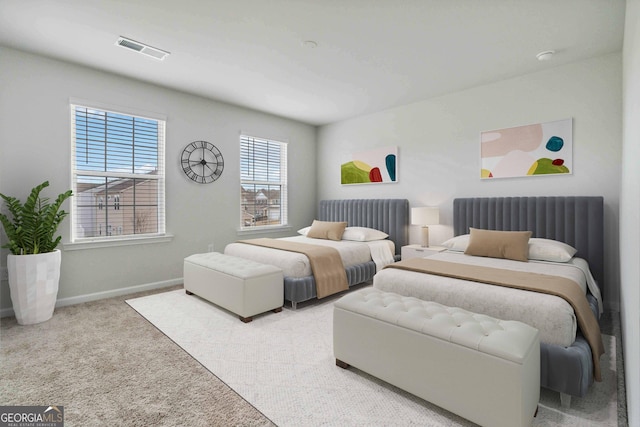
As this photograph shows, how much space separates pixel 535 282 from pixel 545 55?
2523 mm

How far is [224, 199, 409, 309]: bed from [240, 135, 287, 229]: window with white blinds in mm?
847

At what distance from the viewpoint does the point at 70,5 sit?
255 centimetres

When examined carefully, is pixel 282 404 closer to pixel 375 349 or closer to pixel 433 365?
pixel 375 349

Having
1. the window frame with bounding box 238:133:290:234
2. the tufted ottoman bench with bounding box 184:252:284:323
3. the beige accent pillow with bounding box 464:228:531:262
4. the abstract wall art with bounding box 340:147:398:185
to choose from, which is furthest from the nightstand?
the window frame with bounding box 238:133:290:234

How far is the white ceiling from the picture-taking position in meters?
2.56

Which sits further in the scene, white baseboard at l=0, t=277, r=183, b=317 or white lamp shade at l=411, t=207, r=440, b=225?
white lamp shade at l=411, t=207, r=440, b=225

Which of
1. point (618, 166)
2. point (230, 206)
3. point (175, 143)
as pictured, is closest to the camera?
point (618, 166)

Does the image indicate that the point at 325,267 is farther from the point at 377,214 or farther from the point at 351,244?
the point at 377,214

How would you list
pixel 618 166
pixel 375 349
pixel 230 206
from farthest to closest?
pixel 230 206, pixel 618 166, pixel 375 349

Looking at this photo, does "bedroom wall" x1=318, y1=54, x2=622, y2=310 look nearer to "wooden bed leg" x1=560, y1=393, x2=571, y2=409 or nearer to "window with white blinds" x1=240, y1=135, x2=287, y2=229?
"window with white blinds" x1=240, y1=135, x2=287, y2=229

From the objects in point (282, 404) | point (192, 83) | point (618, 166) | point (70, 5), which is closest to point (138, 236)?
point (192, 83)

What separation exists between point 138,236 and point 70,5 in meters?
2.59

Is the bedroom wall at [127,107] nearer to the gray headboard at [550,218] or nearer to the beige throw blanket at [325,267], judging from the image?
the beige throw blanket at [325,267]

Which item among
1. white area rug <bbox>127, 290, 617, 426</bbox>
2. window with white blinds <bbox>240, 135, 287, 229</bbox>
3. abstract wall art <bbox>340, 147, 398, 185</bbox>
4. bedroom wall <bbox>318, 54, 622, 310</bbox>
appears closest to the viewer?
white area rug <bbox>127, 290, 617, 426</bbox>
